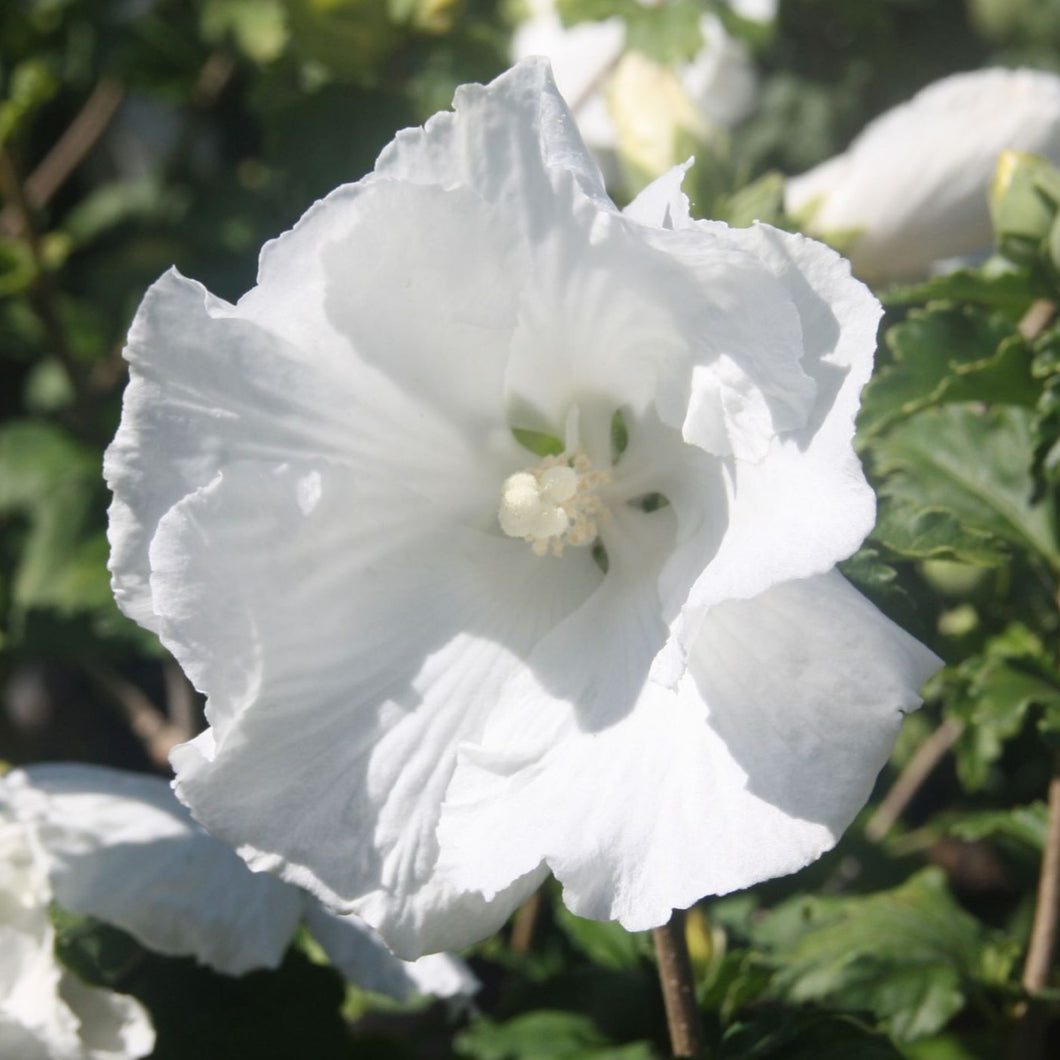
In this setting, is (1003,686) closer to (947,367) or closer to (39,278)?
(947,367)

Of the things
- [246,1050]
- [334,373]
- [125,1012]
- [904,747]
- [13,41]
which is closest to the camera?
[334,373]

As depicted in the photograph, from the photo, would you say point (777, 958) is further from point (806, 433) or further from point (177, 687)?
point (177, 687)

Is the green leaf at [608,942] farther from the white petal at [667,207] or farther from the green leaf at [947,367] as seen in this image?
the white petal at [667,207]

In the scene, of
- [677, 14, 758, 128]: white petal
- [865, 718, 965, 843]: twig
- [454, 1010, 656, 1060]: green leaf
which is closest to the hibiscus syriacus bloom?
[454, 1010, 656, 1060]: green leaf

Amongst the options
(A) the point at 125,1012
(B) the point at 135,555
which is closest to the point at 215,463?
(B) the point at 135,555

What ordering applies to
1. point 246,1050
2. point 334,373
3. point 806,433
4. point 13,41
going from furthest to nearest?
1. point 13,41
2. point 246,1050
3. point 334,373
4. point 806,433

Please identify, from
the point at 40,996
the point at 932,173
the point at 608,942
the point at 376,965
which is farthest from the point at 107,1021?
the point at 932,173

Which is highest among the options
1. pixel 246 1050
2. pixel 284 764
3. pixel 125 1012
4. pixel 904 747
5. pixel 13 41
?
pixel 13 41
